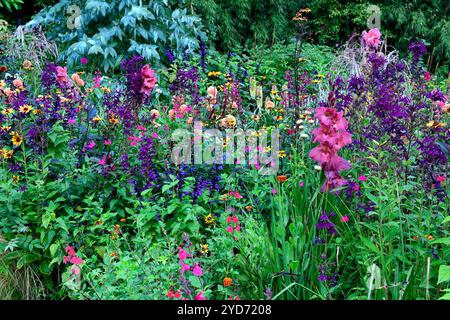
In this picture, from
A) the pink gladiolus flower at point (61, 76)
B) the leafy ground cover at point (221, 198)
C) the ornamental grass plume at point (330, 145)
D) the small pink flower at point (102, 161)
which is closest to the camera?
the ornamental grass plume at point (330, 145)

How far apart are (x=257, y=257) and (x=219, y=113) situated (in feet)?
→ 5.61

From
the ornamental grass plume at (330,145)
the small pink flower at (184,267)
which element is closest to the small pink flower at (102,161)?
the small pink flower at (184,267)

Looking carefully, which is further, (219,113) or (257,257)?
(219,113)

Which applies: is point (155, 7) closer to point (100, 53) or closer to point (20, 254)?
point (100, 53)

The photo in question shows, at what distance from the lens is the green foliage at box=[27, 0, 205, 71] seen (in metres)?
6.61


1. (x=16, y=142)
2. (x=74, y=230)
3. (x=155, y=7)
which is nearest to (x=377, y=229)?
(x=74, y=230)

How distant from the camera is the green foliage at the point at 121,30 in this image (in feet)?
21.7

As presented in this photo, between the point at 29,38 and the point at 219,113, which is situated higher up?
the point at 29,38

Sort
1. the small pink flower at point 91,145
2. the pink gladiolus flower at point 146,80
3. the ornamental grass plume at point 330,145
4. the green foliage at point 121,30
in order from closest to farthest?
the ornamental grass plume at point 330,145 < the small pink flower at point 91,145 < the pink gladiolus flower at point 146,80 < the green foliage at point 121,30

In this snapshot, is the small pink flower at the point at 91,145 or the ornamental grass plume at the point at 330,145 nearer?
the ornamental grass plume at the point at 330,145

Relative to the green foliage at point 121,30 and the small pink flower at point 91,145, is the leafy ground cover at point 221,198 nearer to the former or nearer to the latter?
the small pink flower at point 91,145

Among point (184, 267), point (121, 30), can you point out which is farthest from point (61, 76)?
point (121, 30)

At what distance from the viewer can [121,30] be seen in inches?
266

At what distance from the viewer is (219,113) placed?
4340 mm
